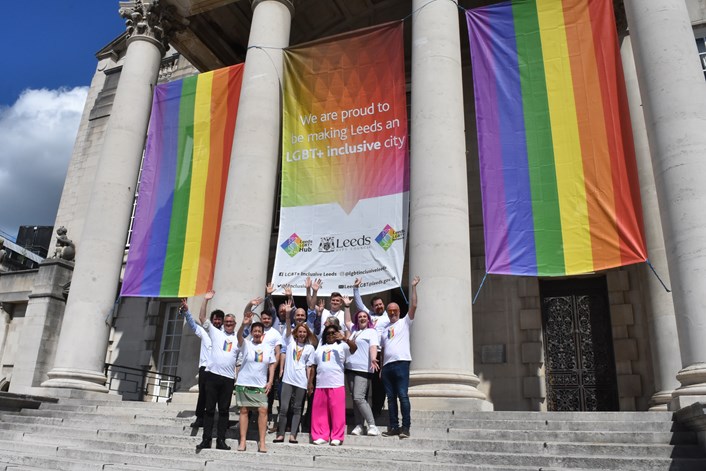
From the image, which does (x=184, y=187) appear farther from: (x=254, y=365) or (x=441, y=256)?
(x=254, y=365)

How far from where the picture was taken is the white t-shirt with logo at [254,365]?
7.95m

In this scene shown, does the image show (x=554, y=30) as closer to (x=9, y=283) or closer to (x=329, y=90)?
(x=329, y=90)

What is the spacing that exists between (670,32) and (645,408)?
26.5ft

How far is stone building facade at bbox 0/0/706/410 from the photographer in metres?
9.61

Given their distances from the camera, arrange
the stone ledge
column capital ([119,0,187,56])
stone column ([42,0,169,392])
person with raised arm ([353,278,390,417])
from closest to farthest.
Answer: person with raised arm ([353,278,390,417]) → the stone ledge → stone column ([42,0,169,392]) → column capital ([119,0,187,56])

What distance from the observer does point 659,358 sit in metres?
11.7

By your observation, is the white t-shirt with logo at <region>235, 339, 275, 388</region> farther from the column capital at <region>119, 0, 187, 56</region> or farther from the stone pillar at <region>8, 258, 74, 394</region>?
the stone pillar at <region>8, 258, 74, 394</region>

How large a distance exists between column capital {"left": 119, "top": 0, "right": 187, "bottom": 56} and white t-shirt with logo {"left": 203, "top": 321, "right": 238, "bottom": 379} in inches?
454

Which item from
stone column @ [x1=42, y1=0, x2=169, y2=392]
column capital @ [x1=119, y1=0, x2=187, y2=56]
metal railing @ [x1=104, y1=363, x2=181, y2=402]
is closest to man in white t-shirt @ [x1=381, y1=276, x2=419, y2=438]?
stone column @ [x1=42, y1=0, x2=169, y2=392]

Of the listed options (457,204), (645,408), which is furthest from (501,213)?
(645,408)

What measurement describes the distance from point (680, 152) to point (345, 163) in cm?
641

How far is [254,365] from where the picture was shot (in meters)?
8.00

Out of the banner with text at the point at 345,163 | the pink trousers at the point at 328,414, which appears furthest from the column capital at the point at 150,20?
the pink trousers at the point at 328,414

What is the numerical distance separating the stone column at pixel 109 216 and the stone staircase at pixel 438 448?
12.8ft
